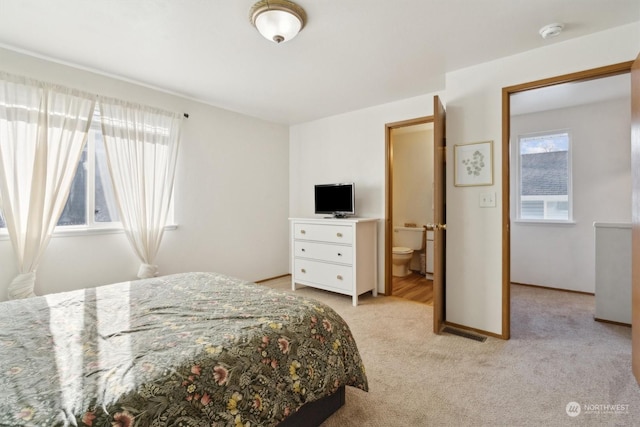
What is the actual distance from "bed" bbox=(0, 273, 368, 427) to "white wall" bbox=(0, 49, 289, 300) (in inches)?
47.9

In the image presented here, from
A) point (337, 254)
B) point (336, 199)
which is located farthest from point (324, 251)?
point (336, 199)

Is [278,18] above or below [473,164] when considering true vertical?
above

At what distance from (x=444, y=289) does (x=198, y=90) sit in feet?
11.0

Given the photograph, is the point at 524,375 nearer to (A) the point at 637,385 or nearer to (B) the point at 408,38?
(A) the point at 637,385

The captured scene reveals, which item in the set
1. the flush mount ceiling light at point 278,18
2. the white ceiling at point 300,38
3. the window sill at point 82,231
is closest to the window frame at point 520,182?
the white ceiling at point 300,38

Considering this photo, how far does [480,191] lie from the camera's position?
2.69m

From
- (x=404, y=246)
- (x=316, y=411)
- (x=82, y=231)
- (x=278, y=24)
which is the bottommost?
(x=316, y=411)

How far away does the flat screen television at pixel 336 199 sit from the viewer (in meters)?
3.88

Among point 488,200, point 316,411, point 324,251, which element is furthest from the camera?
point 324,251

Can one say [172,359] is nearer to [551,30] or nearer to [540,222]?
[551,30]

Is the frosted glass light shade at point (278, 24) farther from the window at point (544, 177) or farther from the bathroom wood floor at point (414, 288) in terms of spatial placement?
the window at point (544, 177)

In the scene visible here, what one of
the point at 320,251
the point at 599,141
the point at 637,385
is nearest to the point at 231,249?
the point at 320,251

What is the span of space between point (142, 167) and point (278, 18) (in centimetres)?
210

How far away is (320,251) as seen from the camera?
3779mm
